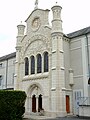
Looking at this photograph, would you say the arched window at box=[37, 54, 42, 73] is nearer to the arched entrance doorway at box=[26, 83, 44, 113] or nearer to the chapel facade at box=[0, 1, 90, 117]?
the chapel facade at box=[0, 1, 90, 117]

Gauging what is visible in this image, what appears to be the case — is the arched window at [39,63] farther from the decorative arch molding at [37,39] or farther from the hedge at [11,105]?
the hedge at [11,105]

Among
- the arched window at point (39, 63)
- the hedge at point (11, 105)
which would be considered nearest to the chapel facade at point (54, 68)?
the arched window at point (39, 63)

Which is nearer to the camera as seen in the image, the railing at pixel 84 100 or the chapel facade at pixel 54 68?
the railing at pixel 84 100

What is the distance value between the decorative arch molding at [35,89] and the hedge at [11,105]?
10.7 meters

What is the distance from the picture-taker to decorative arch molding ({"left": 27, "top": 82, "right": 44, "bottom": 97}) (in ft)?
110

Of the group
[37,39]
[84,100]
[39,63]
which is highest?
[37,39]

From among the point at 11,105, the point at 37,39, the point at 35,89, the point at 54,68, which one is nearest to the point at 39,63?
the point at 37,39

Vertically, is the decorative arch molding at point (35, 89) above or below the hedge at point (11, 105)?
above

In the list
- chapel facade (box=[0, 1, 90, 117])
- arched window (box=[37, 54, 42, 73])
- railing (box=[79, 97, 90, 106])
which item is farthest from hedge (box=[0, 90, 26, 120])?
arched window (box=[37, 54, 42, 73])

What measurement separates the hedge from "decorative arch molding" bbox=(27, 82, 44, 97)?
10728 mm

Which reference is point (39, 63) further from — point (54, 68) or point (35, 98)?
point (35, 98)

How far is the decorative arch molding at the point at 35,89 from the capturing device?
33531 mm

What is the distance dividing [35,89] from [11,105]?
44.5 ft

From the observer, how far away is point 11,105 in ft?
70.7
